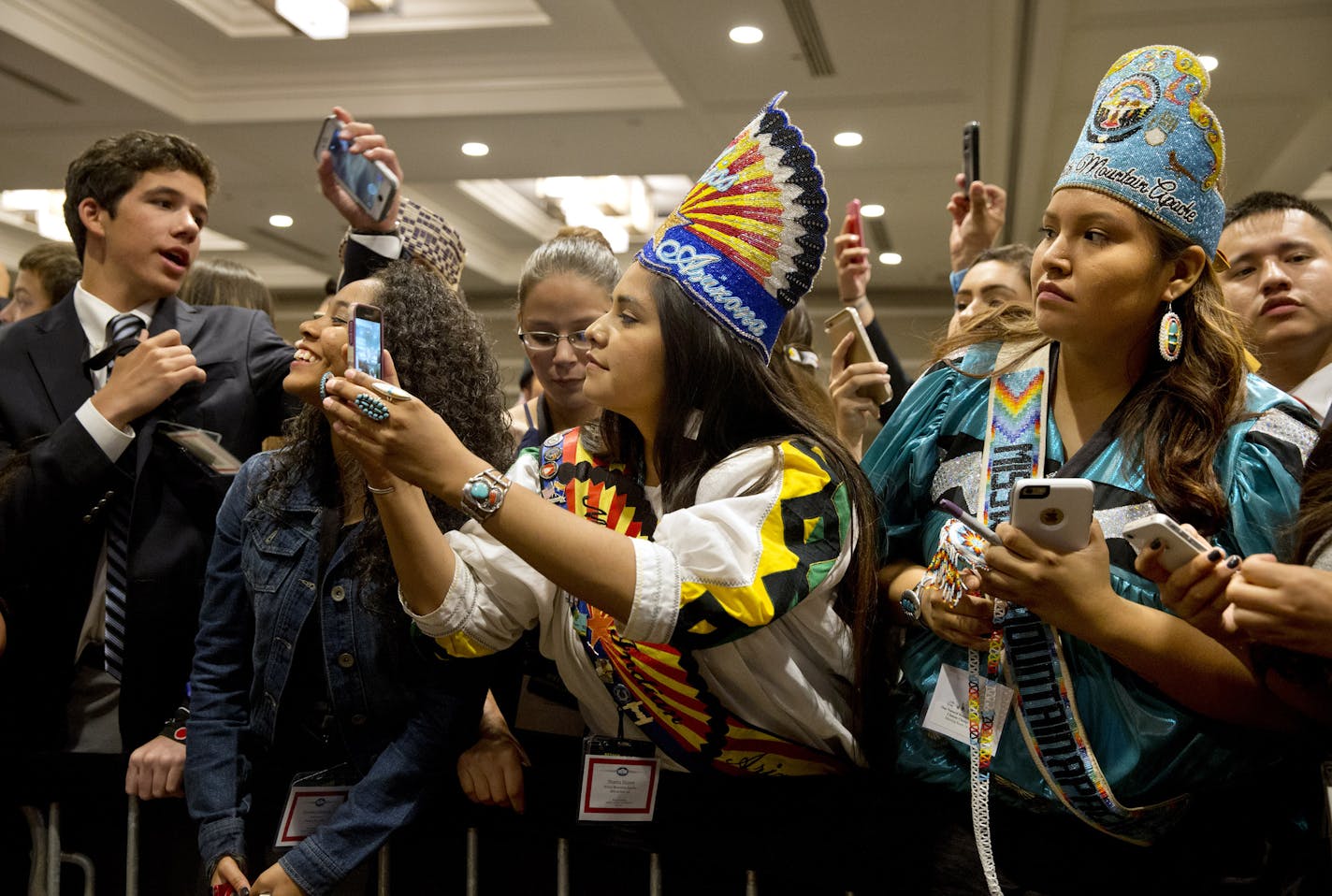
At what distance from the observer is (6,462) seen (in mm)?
2439

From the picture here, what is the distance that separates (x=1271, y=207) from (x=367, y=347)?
6.44ft

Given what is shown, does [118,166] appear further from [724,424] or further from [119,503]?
[724,424]

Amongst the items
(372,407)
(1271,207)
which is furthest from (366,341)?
(1271,207)

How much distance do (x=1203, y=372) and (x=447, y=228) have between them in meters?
1.89

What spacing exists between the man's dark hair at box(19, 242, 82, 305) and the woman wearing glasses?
2421 mm

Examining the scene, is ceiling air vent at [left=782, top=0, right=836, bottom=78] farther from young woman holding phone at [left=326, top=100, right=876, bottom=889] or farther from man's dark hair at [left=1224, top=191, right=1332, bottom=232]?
young woman holding phone at [left=326, top=100, right=876, bottom=889]

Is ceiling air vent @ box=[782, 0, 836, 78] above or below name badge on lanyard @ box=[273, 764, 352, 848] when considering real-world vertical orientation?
above

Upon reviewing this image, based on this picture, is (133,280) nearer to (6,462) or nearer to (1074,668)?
(6,462)

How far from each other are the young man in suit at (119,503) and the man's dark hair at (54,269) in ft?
6.00

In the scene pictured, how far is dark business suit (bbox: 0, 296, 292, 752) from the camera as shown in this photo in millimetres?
2281

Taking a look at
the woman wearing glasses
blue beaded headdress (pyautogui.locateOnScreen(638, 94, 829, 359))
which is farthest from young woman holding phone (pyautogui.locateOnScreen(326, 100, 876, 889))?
the woman wearing glasses

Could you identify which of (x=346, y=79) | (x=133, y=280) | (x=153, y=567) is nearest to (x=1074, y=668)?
(x=153, y=567)

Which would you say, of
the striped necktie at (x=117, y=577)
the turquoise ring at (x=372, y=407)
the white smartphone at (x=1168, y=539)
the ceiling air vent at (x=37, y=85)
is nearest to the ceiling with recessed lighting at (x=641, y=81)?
the ceiling air vent at (x=37, y=85)

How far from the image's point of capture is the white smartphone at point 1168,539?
1.32 m
